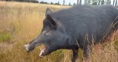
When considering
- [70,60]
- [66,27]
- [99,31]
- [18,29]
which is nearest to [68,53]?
[70,60]

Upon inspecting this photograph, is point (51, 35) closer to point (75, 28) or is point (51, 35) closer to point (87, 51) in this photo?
point (75, 28)

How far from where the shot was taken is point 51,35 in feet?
17.8

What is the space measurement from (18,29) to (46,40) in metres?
5.67

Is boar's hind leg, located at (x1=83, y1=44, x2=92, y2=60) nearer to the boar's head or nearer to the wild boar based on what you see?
the wild boar

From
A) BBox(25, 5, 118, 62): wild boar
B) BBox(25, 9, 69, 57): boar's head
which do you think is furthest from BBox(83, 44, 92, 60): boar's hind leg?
BBox(25, 9, 69, 57): boar's head

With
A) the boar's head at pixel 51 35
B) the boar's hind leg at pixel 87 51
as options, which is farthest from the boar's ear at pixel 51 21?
the boar's hind leg at pixel 87 51

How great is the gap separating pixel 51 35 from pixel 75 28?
0.58 metres

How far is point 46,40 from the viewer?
5.32 m

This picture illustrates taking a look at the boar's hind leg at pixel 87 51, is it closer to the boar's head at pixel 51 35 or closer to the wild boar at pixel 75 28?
the wild boar at pixel 75 28

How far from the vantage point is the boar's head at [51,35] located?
5.32 meters

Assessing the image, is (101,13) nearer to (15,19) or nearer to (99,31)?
(99,31)

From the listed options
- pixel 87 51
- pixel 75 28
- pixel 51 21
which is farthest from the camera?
pixel 87 51

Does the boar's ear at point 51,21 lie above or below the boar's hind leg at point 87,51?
above

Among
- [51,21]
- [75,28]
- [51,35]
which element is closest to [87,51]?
[75,28]
